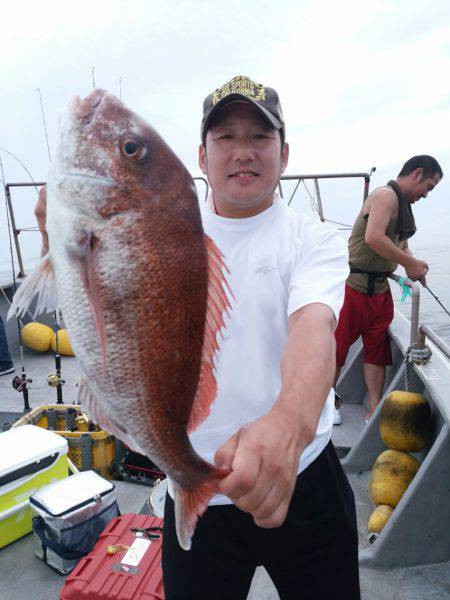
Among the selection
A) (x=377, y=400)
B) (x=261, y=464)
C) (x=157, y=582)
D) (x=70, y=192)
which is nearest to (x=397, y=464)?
(x=377, y=400)

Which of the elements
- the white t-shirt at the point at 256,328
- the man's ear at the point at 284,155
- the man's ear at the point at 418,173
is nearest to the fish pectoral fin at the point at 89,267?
the white t-shirt at the point at 256,328

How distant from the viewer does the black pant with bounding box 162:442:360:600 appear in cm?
178

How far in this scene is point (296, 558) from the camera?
179 cm

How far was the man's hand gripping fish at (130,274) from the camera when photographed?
3.83 ft

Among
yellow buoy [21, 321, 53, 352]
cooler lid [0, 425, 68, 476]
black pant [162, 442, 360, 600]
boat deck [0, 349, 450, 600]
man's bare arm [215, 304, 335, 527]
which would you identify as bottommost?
boat deck [0, 349, 450, 600]

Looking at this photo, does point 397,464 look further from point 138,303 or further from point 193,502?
point 138,303

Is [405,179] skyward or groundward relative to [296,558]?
skyward

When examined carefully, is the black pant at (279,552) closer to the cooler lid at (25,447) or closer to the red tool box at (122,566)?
the red tool box at (122,566)

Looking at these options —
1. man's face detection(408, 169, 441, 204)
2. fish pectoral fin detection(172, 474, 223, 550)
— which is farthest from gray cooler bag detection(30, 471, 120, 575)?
man's face detection(408, 169, 441, 204)

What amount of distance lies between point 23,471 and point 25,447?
0.20 m

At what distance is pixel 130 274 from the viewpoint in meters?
1.16

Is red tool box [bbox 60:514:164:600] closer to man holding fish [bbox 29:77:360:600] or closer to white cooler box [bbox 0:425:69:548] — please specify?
white cooler box [bbox 0:425:69:548]

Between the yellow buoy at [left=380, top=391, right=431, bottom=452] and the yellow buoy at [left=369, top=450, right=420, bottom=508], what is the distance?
91 millimetres

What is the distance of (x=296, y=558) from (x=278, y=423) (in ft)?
3.39
